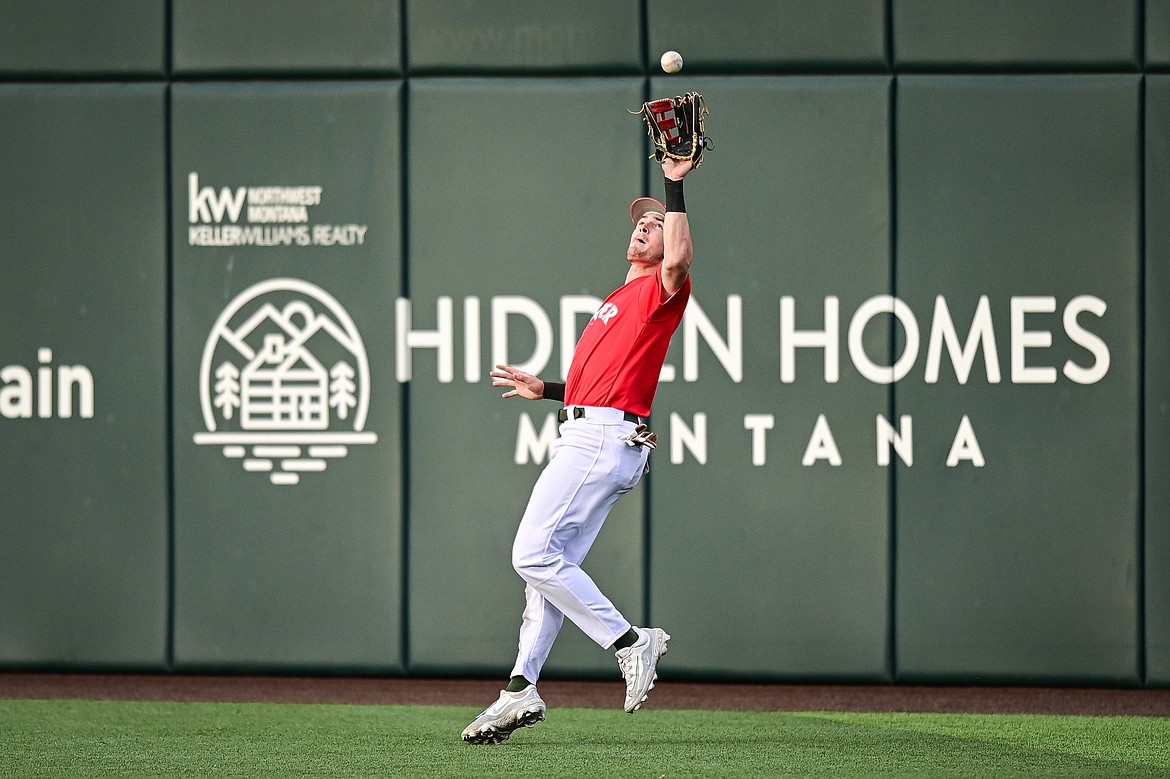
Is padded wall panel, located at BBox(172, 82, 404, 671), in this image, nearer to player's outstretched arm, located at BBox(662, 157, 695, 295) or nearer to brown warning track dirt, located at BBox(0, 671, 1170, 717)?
brown warning track dirt, located at BBox(0, 671, 1170, 717)

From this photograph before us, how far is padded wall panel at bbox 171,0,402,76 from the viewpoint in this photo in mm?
5816

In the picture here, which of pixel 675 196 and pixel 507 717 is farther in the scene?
pixel 507 717

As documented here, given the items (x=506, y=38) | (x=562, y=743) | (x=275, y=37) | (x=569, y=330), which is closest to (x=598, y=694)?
(x=562, y=743)

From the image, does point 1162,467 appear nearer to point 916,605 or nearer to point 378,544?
point 916,605

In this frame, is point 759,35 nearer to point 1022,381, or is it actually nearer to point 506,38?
point 506,38

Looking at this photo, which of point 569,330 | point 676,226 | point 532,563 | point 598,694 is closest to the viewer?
point 676,226

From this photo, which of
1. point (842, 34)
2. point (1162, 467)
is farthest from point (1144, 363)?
point (842, 34)

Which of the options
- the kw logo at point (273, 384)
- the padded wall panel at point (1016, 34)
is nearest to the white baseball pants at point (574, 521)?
the kw logo at point (273, 384)

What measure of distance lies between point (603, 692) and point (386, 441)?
4.38ft

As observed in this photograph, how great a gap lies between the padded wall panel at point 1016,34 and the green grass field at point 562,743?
2.54 m

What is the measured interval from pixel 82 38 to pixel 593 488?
3107 millimetres

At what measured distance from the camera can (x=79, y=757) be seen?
167 inches

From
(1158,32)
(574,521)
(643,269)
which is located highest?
(1158,32)

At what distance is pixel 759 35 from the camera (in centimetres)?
575
